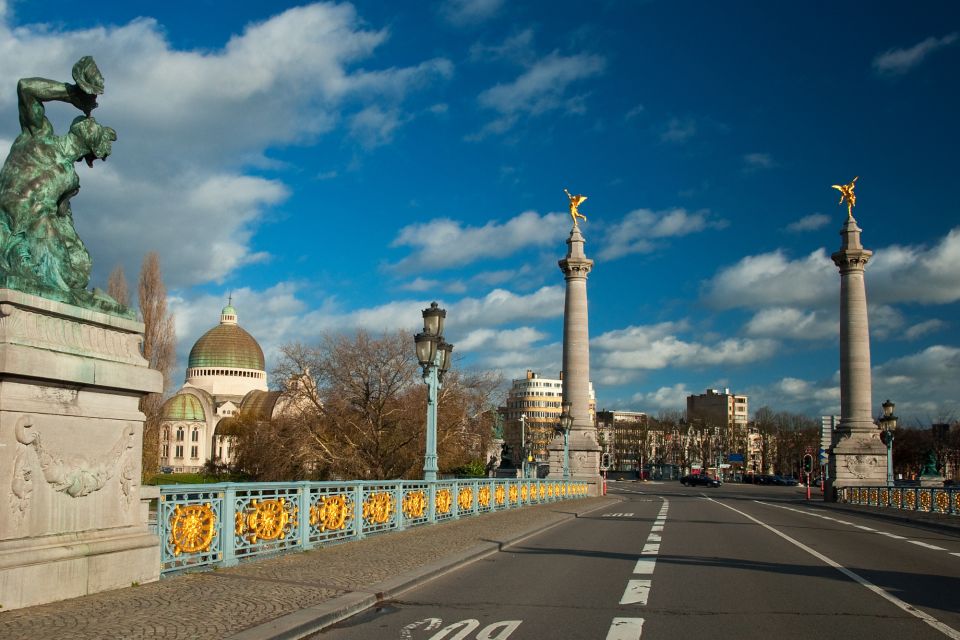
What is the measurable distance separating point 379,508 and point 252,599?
799 centimetres

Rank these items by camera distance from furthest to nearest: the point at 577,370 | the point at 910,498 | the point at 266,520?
the point at 577,370 → the point at 910,498 → the point at 266,520

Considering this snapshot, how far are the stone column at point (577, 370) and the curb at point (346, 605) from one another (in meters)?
40.9

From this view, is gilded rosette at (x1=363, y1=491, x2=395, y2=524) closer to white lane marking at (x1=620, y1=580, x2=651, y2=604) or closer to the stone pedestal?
white lane marking at (x1=620, y1=580, x2=651, y2=604)

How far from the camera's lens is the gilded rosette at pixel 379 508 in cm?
1644

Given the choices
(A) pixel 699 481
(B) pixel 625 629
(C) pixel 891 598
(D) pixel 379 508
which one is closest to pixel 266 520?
(D) pixel 379 508

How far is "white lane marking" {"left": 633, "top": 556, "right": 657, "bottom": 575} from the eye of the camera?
1263 centimetres

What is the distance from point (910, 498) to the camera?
33.7 meters

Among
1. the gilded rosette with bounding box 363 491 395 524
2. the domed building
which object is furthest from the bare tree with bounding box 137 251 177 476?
the domed building

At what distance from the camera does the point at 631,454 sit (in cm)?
13988

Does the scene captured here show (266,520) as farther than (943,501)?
No

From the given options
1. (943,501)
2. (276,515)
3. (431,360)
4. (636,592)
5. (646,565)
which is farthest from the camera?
(943,501)

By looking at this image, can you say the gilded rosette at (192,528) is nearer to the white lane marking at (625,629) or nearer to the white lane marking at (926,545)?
the white lane marking at (625,629)

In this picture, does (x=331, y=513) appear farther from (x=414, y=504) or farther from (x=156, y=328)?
(x=156, y=328)

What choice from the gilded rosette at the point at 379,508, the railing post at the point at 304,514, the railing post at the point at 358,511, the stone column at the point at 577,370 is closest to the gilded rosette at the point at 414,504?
the gilded rosette at the point at 379,508
